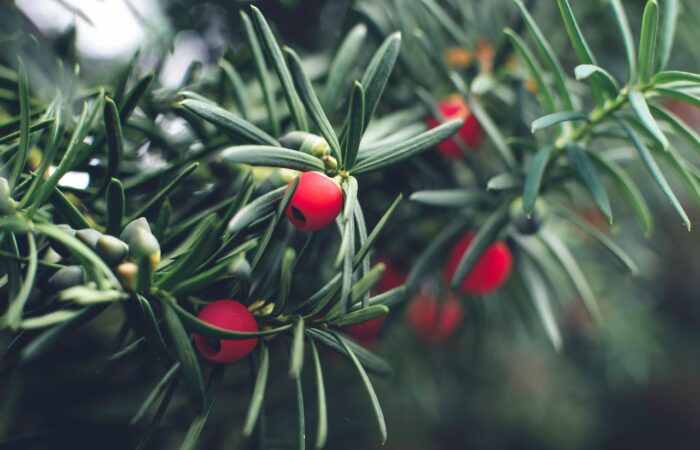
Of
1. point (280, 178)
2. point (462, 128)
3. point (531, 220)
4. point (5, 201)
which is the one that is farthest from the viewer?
point (462, 128)

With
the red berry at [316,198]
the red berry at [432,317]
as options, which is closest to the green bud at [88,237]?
the red berry at [316,198]

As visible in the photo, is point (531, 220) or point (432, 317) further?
point (432, 317)

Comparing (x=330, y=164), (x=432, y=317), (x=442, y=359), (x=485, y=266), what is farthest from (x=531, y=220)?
(x=442, y=359)

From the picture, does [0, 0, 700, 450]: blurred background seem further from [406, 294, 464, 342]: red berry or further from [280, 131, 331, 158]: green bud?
[280, 131, 331, 158]: green bud

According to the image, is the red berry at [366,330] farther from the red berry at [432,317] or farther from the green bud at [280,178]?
the green bud at [280,178]

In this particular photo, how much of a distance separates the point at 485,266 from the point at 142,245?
43 centimetres

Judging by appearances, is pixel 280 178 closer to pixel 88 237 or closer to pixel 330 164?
pixel 330 164

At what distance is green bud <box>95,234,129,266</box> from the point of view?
406 mm

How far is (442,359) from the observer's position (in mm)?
1032

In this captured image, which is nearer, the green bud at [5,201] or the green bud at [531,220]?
the green bud at [5,201]

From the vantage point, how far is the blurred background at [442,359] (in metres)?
0.68

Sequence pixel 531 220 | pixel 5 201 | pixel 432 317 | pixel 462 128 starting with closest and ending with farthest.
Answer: pixel 5 201 → pixel 531 220 → pixel 462 128 → pixel 432 317

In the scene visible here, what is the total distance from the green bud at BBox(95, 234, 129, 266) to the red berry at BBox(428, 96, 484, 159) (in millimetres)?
423

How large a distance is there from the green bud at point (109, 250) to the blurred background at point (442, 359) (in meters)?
0.24
